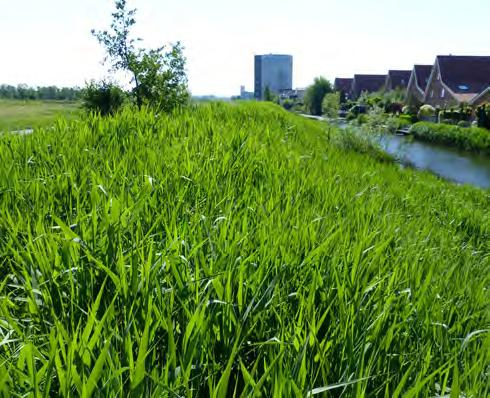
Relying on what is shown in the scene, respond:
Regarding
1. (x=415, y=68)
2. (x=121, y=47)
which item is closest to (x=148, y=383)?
(x=121, y=47)

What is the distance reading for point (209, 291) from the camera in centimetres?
153

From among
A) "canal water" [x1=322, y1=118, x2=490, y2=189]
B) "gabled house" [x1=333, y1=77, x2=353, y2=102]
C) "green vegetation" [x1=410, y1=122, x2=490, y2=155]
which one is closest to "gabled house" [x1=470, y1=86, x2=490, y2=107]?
"green vegetation" [x1=410, y1=122, x2=490, y2=155]

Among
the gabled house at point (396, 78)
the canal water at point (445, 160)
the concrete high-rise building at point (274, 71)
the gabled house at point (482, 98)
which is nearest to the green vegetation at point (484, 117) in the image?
the canal water at point (445, 160)

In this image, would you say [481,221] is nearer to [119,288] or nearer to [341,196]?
[341,196]

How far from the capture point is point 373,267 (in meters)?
2.21

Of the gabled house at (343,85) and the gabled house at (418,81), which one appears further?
the gabled house at (343,85)

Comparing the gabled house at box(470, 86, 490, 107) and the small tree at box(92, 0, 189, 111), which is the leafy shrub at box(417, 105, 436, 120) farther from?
the small tree at box(92, 0, 189, 111)

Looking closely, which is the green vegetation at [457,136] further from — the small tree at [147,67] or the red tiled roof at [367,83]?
the red tiled roof at [367,83]

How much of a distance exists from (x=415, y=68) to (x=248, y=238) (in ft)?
233

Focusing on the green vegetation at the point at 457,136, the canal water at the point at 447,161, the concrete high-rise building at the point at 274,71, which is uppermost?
the concrete high-rise building at the point at 274,71

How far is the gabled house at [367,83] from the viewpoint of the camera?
83812mm

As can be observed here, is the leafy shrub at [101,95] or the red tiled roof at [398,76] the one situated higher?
the red tiled roof at [398,76]

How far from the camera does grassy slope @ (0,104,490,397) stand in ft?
4.09

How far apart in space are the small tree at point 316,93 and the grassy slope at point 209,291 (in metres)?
80.5
